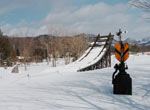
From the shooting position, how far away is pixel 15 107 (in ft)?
8.36

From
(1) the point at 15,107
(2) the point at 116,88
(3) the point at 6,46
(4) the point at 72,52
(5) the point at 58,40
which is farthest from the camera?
(3) the point at 6,46

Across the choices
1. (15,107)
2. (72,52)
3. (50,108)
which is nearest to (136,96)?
(50,108)

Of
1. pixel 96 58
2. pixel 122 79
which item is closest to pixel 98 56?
pixel 96 58

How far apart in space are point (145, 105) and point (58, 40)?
1017 inches

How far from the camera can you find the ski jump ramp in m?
12.2

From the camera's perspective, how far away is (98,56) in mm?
13680

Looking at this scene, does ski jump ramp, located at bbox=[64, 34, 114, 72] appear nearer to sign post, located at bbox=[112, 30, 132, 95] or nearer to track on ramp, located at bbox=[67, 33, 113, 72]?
track on ramp, located at bbox=[67, 33, 113, 72]

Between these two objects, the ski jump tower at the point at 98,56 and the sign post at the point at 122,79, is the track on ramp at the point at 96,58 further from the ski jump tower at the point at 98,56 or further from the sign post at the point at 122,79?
the sign post at the point at 122,79

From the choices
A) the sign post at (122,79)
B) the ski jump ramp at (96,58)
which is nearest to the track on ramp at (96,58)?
the ski jump ramp at (96,58)

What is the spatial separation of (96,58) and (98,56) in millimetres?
433

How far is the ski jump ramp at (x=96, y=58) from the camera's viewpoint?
478 inches

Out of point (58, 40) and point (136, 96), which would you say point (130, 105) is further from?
point (58, 40)

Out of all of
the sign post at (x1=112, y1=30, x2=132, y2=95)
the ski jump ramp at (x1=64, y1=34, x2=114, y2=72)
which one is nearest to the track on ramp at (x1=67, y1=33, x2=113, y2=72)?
the ski jump ramp at (x1=64, y1=34, x2=114, y2=72)

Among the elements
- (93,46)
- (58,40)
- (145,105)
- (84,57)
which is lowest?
(145,105)
